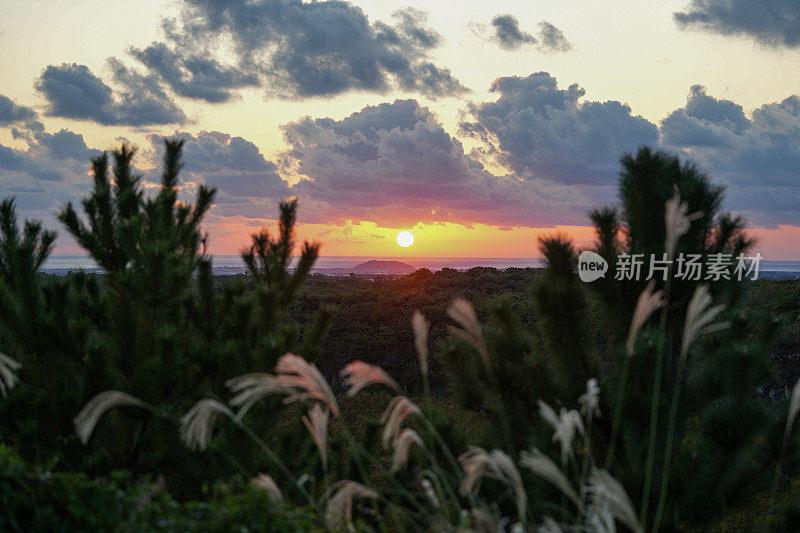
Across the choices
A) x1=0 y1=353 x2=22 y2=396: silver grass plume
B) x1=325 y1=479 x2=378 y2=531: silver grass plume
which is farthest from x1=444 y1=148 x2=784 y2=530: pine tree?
x1=0 y1=353 x2=22 y2=396: silver grass plume

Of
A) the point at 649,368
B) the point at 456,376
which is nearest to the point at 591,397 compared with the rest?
the point at 649,368

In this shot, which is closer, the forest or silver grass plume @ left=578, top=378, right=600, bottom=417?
silver grass plume @ left=578, top=378, right=600, bottom=417

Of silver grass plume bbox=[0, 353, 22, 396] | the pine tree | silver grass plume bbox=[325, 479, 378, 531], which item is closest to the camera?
silver grass plume bbox=[325, 479, 378, 531]

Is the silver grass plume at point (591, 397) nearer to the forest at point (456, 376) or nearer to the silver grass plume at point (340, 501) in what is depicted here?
the forest at point (456, 376)

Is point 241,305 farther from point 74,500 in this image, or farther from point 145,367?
point 74,500

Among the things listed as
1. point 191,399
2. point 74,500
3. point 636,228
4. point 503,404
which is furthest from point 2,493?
point 636,228

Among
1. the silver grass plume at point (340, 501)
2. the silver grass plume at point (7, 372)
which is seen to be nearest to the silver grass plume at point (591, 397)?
the silver grass plume at point (340, 501)

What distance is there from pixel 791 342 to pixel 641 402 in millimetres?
13571

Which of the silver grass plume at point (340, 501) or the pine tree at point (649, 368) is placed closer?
the silver grass plume at point (340, 501)

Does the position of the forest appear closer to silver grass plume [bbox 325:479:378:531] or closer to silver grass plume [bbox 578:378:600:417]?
silver grass plume [bbox 578:378:600:417]

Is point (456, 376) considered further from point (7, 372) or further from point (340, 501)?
point (7, 372)

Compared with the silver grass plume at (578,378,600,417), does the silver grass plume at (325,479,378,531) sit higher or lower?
lower

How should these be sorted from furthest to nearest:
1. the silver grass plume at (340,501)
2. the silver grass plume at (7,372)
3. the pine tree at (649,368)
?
the pine tree at (649,368)
the silver grass plume at (7,372)
the silver grass plume at (340,501)

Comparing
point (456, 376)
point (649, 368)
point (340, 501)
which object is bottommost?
point (340, 501)
